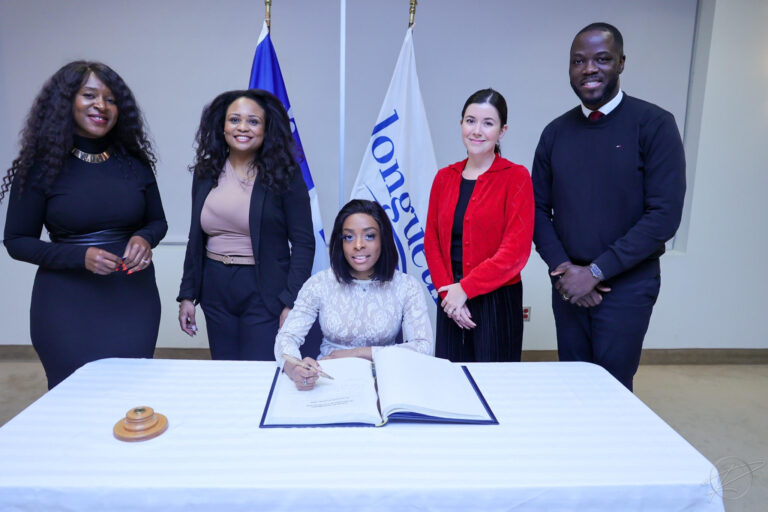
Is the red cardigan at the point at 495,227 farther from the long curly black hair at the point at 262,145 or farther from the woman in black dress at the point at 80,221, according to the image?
the woman in black dress at the point at 80,221

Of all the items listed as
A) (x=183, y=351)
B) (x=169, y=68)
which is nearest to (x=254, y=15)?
(x=169, y=68)

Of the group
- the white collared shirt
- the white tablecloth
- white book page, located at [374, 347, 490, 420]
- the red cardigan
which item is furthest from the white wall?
the white tablecloth

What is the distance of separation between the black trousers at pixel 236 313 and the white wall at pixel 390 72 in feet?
5.19

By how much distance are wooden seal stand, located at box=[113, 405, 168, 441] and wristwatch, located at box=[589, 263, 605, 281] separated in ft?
4.28

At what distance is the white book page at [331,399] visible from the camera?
116 cm

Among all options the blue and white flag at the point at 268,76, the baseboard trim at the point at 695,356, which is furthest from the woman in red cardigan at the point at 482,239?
the baseboard trim at the point at 695,356

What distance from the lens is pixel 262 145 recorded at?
1944mm

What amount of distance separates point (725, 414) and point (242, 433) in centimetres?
284

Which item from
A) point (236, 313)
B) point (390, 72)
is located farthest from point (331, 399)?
point (390, 72)

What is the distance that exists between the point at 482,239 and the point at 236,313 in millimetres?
911

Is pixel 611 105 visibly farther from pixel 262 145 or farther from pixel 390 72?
pixel 390 72

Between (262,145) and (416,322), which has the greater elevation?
(262,145)

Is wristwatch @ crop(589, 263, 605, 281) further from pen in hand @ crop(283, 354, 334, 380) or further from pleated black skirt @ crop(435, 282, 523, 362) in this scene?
pen in hand @ crop(283, 354, 334, 380)

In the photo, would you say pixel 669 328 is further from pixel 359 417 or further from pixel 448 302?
pixel 359 417
